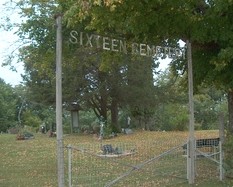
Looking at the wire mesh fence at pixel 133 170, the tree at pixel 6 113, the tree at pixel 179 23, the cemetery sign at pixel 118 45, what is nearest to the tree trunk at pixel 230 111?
the tree at pixel 179 23

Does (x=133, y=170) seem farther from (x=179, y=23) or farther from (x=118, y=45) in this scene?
(x=179, y=23)

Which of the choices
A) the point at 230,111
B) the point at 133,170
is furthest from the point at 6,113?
the point at 133,170

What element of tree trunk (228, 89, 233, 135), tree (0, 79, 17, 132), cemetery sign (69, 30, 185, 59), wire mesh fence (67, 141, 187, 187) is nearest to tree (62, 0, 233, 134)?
tree trunk (228, 89, 233, 135)

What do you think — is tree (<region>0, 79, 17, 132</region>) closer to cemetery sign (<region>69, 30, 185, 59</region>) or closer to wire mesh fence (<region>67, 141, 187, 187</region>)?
wire mesh fence (<region>67, 141, 187, 187</region>)

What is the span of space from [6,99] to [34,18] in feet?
136

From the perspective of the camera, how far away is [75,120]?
34.0m

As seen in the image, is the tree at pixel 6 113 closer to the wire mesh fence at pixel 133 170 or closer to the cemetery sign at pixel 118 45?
the wire mesh fence at pixel 133 170

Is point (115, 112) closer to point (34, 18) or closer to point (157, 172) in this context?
point (34, 18)

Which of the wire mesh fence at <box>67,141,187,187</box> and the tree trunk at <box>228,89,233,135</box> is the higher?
the tree trunk at <box>228,89,233,135</box>

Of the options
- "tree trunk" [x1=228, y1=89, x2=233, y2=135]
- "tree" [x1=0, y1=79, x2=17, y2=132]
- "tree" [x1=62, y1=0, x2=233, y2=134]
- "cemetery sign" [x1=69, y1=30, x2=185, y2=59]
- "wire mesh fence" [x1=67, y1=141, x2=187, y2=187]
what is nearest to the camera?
"cemetery sign" [x1=69, y1=30, x2=185, y2=59]

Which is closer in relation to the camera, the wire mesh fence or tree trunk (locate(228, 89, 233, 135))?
the wire mesh fence

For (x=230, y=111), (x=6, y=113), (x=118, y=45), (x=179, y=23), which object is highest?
(x=179, y=23)

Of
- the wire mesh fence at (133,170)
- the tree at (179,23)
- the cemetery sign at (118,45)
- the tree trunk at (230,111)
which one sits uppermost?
the tree at (179,23)

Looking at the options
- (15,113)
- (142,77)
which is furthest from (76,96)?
(15,113)
